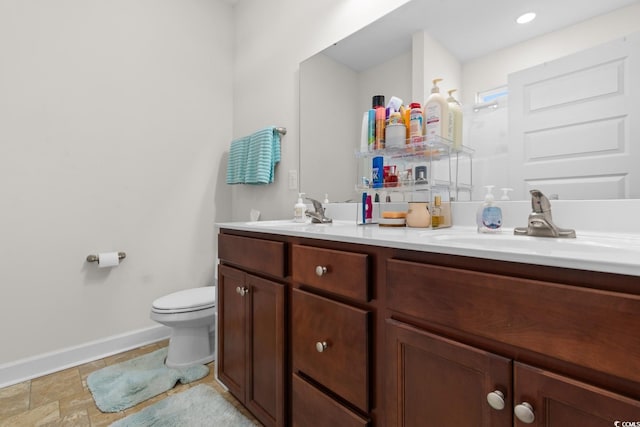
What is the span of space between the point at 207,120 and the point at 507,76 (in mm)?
2000

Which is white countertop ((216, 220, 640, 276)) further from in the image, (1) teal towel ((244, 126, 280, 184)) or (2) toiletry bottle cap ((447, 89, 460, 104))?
(1) teal towel ((244, 126, 280, 184))

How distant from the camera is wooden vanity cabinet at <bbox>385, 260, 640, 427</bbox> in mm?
432

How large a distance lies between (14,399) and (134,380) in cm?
52

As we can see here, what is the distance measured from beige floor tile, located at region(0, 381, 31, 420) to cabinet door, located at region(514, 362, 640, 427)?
1.99 m

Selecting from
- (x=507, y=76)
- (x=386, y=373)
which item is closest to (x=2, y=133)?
(x=386, y=373)

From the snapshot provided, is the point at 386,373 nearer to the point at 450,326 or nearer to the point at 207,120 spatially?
the point at 450,326

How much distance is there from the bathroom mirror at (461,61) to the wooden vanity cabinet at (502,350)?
0.63 m

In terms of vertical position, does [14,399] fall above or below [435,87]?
below

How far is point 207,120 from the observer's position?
90.4 inches

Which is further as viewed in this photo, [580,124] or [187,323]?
[187,323]

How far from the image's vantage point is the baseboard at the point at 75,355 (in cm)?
156

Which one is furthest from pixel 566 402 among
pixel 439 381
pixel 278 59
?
pixel 278 59

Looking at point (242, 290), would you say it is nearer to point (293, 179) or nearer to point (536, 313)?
point (293, 179)

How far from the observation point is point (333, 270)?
85 centimetres
